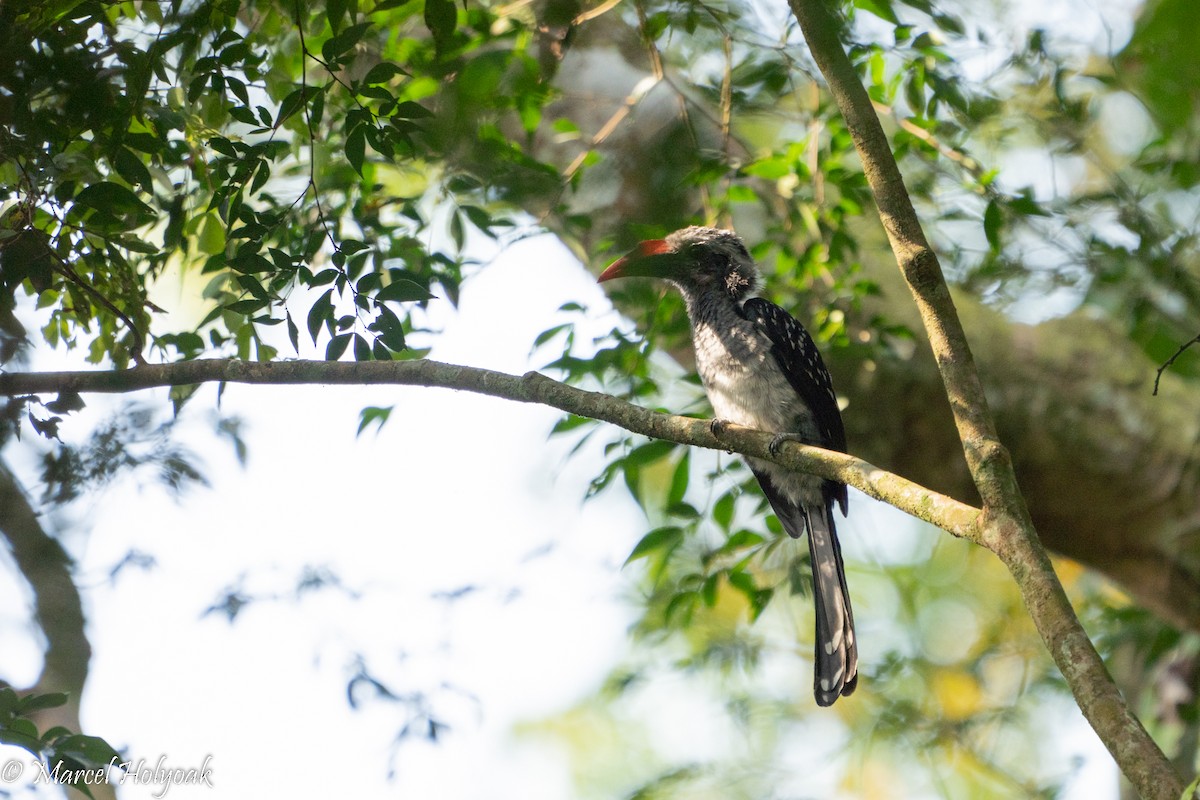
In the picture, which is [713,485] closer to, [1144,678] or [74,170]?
[74,170]

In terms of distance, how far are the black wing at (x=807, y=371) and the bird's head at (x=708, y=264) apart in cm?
33

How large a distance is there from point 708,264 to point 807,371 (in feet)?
2.29

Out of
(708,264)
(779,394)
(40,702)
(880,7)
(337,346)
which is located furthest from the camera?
(708,264)

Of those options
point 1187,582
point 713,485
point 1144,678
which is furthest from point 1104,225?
point 1144,678

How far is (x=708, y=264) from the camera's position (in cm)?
384

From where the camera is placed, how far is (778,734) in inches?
207

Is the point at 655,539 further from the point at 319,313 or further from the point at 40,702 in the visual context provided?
the point at 40,702

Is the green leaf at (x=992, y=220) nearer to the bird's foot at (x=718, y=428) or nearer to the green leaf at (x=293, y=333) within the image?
the bird's foot at (x=718, y=428)

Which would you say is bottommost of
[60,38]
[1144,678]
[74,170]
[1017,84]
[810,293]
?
[1144,678]

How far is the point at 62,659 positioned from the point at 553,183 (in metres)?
1.81

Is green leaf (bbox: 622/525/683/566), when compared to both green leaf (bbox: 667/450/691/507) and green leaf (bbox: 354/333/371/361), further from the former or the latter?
green leaf (bbox: 354/333/371/361)

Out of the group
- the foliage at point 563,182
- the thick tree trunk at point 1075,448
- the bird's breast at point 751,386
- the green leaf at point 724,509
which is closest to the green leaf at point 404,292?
the foliage at point 563,182

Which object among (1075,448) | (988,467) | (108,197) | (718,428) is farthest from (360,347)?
(1075,448)

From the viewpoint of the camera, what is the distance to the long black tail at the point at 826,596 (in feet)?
9.40
